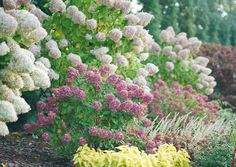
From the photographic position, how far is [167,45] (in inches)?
462

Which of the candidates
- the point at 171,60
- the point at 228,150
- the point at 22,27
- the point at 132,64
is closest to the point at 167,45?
the point at 171,60

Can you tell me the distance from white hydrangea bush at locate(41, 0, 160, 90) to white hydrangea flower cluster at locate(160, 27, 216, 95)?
293 cm

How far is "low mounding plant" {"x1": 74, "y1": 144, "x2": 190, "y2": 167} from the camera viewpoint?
5418 mm

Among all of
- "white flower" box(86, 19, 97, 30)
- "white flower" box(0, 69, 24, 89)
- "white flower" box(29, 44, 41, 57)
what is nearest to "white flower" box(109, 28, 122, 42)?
"white flower" box(86, 19, 97, 30)

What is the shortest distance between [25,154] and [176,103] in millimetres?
3495

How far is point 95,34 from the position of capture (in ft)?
26.4

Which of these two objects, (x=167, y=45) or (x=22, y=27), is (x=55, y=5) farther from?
(x=167, y=45)

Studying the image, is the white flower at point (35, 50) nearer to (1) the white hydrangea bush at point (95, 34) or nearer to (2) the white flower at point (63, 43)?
(1) the white hydrangea bush at point (95, 34)

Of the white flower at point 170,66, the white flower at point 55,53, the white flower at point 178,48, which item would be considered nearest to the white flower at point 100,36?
the white flower at point 55,53

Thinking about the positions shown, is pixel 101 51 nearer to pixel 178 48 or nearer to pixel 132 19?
pixel 132 19

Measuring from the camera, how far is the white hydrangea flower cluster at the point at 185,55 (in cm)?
1122

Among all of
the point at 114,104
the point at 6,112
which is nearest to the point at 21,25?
the point at 6,112

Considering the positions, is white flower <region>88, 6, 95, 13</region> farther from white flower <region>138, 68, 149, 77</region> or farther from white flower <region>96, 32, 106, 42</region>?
white flower <region>138, 68, 149, 77</region>

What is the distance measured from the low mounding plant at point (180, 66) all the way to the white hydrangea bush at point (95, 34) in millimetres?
2889
